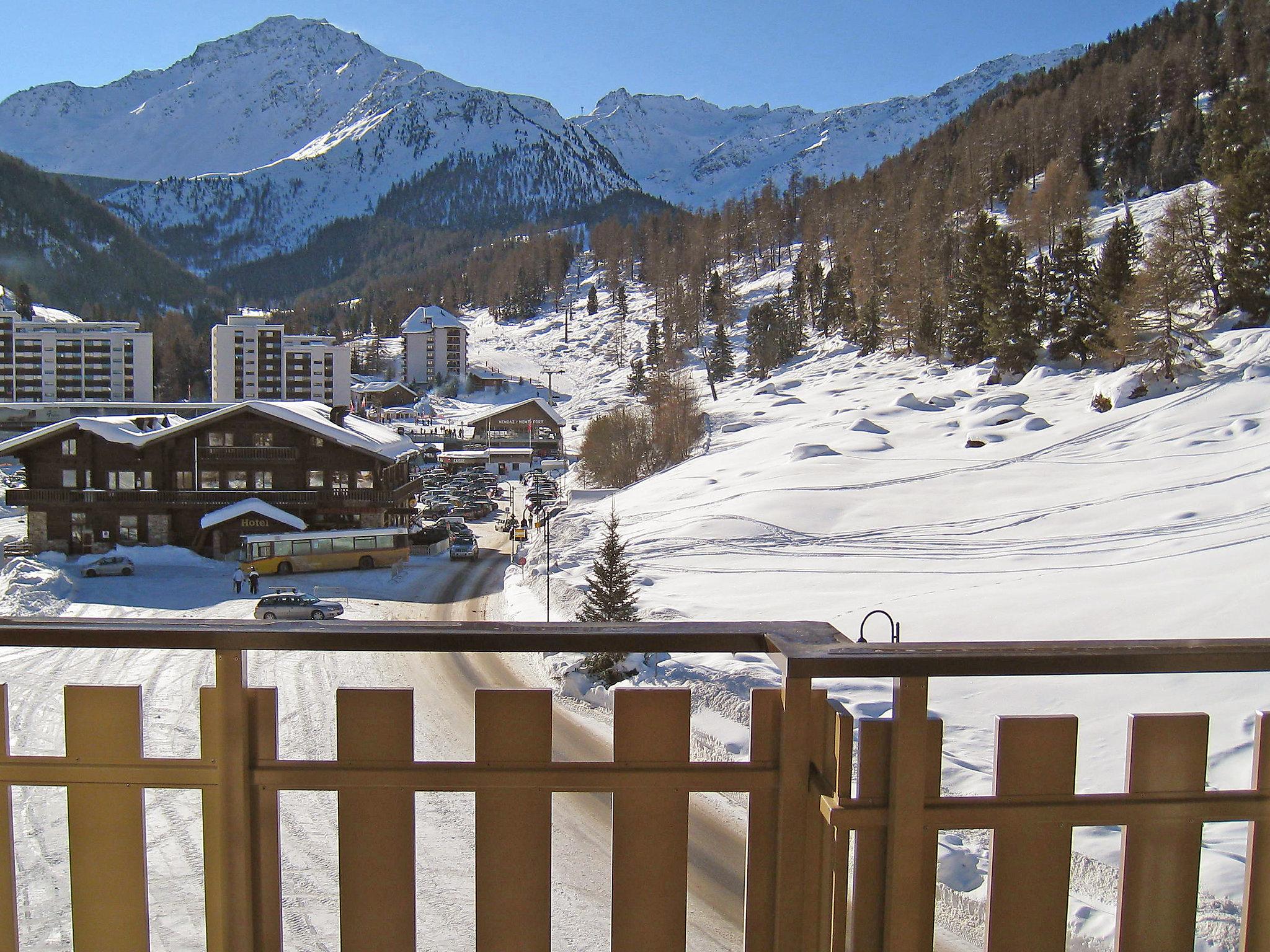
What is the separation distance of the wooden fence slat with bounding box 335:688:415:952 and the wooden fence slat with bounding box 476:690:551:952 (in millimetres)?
130

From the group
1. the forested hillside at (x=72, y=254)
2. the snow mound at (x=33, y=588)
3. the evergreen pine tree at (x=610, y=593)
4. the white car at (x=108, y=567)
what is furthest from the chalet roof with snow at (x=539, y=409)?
the forested hillside at (x=72, y=254)

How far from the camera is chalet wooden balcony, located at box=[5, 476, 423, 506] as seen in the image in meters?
28.8

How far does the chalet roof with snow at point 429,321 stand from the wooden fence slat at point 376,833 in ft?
312

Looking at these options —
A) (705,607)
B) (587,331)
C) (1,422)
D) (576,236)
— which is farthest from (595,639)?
(576,236)

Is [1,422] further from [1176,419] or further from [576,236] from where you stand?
[576,236]

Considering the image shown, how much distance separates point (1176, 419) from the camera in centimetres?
2616

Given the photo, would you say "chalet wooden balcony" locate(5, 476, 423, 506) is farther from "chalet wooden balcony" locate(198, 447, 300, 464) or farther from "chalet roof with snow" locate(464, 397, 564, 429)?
"chalet roof with snow" locate(464, 397, 564, 429)

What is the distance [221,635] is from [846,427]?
33.6 metres

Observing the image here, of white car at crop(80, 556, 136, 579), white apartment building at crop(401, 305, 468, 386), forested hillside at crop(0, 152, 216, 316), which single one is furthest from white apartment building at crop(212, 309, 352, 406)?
forested hillside at crop(0, 152, 216, 316)

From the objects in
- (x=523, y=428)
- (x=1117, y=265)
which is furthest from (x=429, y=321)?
(x=1117, y=265)

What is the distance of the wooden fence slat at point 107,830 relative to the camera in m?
1.58

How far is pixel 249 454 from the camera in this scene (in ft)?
97.6

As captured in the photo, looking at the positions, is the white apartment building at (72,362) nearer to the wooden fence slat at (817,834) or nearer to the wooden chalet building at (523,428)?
the wooden chalet building at (523,428)

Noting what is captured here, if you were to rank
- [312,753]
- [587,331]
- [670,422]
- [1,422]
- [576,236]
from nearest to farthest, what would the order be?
[312,753]
[670,422]
[1,422]
[587,331]
[576,236]
